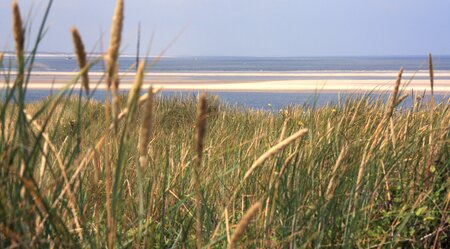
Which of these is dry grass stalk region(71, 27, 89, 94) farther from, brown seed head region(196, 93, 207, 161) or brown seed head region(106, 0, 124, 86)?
brown seed head region(196, 93, 207, 161)

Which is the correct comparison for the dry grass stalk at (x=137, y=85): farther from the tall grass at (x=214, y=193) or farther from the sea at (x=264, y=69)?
the sea at (x=264, y=69)

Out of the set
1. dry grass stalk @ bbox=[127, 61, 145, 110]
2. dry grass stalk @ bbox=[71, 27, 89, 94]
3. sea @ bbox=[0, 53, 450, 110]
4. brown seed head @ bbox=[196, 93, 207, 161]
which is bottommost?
sea @ bbox=[0, 53, 450, 110]

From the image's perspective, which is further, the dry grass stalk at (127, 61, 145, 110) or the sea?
the sea

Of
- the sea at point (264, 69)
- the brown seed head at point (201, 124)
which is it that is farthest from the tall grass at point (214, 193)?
the sea at point (264, 69)

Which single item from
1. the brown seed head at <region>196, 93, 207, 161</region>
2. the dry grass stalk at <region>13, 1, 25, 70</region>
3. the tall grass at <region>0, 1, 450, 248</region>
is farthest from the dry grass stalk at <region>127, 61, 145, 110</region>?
the dry grass stalk at <region>13, 1, 25, 70</region>

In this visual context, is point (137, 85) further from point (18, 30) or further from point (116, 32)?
point (18, 30)

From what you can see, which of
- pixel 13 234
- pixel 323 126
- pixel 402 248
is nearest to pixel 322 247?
pixel 402 248

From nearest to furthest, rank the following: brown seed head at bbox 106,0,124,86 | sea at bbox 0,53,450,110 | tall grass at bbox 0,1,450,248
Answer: brown seed head at bbox 106,0,124,86 < tall grass at bbox 0,1,450,248 < sea at bbox 0,53,450,110

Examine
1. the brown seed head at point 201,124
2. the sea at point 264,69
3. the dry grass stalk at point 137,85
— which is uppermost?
the dry grass stalk at point 137,85

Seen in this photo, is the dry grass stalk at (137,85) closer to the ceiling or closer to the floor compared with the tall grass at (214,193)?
closer to the ceiling

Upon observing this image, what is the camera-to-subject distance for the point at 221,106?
10.3 m

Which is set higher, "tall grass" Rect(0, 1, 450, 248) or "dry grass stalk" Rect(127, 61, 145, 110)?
"dry grass stalk" Rect(127, 61, 145, 110)

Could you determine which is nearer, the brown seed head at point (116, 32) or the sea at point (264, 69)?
the brown seed head at point (116, 32)

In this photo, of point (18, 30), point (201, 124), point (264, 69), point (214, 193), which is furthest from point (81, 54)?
point (264, 69)
